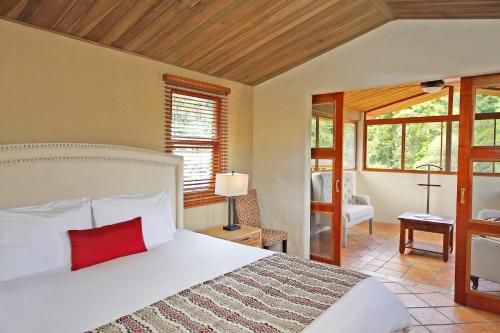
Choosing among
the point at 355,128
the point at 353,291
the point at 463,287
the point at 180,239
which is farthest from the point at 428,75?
the point at 355,128

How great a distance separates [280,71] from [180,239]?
7.71ft

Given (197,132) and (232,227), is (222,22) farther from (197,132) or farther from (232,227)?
(232,227)

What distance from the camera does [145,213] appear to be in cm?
276

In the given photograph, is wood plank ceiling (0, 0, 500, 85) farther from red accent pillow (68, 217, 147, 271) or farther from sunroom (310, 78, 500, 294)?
red accent pillow (68, 217, 147, 271)

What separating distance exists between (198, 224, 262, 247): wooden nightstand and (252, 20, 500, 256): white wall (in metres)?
0.66

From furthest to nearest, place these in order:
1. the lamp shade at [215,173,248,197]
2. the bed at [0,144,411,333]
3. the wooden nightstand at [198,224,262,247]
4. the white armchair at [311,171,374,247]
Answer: the white armchair at [311,171,374,247] → the lamp shade at [215,173,248,197] → the wooden nightstand at [198,224,262,247] → the bed at [0,144,411,333]

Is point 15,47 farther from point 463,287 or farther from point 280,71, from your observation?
point 463,287

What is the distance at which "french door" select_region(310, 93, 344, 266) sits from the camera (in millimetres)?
4004

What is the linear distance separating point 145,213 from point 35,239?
Result: 0.81 metres

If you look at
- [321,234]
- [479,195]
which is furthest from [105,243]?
[479,195]

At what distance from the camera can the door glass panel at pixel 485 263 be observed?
9.61 feet

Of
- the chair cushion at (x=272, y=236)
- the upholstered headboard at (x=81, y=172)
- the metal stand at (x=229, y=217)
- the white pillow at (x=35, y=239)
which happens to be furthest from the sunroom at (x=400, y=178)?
the white pillow at (x=35, y=239)

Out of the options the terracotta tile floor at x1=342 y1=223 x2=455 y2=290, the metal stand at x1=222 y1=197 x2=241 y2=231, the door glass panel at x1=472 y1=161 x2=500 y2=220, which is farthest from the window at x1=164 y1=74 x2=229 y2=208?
the door glass panel at x1=472 y1=161 x2=500 y2=220

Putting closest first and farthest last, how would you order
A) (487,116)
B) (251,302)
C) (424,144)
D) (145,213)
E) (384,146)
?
(251,302) < (145,213) < (487,116) < (424,144) < (384,146)
